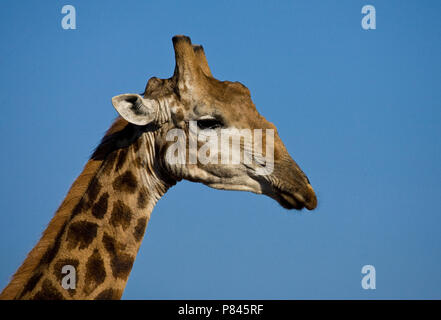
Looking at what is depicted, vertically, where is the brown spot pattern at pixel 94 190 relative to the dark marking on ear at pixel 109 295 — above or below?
above

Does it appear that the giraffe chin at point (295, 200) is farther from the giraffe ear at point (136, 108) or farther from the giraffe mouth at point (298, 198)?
the giraffe ear at point (136, 108)

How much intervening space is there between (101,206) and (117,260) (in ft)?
2.71

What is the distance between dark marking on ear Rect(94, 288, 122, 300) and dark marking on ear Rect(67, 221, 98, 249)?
2.24ft

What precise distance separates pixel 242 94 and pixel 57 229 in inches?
133

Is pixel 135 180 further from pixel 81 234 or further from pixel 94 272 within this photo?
pixel 94 272

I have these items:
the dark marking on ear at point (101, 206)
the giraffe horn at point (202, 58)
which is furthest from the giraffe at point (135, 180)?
the giraffe horn at point (202, 58)

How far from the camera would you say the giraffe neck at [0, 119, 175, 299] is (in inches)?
319

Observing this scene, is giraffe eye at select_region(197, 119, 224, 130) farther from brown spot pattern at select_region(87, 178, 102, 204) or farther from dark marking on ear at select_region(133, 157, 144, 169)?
brown spot pattern at select_region(87, 178, 102, 204)

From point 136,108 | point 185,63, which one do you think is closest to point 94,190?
point 136,108

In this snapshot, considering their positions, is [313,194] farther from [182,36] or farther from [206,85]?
[182,36]

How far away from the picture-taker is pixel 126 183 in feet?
29.0

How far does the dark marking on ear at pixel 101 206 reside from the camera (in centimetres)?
856
